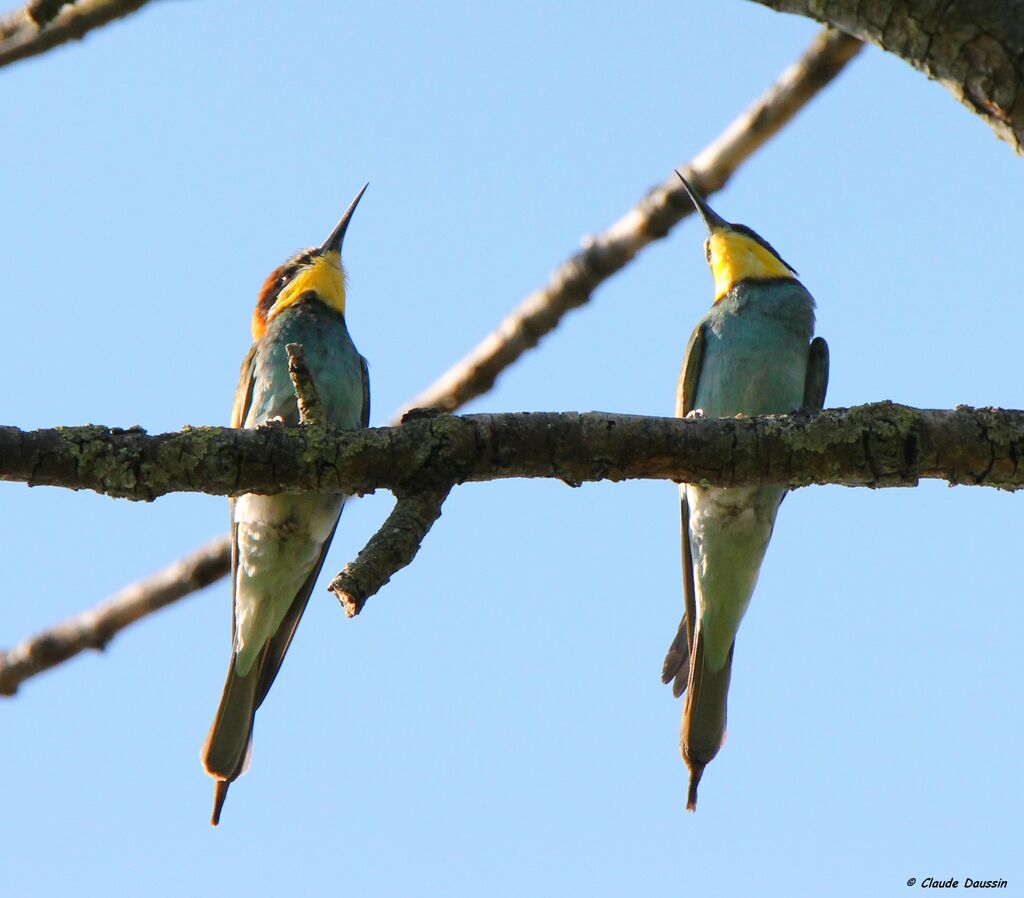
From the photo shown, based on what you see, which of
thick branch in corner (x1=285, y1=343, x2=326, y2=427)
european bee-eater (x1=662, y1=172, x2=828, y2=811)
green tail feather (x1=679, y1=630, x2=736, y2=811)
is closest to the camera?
thick branch in corner (x1=285, y1=343, x2=326, y2=427)

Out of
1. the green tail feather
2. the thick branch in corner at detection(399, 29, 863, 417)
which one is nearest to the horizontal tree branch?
the thick branch in corner at detection(399, 29, 863, 417)

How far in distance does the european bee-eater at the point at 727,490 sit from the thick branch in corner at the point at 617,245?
12 centimetres

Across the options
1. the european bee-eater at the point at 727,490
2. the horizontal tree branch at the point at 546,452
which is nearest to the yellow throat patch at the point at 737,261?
the european bee-eater at the point at 727,490

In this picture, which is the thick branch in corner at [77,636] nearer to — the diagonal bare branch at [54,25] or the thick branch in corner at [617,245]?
the thick branch in corner at [617,245]

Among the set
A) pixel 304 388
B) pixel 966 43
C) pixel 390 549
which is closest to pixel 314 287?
pixel 304 388

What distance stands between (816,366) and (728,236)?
1.30 meters

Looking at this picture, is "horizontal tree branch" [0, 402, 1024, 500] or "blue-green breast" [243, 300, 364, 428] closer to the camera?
"horizontal tree branch" [0, 402, 1024, 500]

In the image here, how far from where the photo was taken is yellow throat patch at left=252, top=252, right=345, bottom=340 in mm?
6527

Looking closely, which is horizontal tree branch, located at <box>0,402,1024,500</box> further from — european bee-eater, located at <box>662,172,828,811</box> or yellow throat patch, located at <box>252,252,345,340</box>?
yellow throat patch, located at <box>252,252,345,340</box>

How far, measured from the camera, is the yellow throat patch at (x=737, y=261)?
6.29 m

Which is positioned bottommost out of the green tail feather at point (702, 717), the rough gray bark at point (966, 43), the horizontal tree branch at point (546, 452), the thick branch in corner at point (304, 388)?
the green tail feather at point (702, 717)

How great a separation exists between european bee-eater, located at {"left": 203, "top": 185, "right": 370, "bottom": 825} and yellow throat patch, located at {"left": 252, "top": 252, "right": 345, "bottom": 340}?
447 mm

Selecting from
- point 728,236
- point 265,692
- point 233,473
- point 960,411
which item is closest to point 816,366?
point 728,236

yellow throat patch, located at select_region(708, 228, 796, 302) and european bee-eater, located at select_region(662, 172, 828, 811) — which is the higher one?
yellow throat patch, located at select_region(708, 228, 796, 302)
